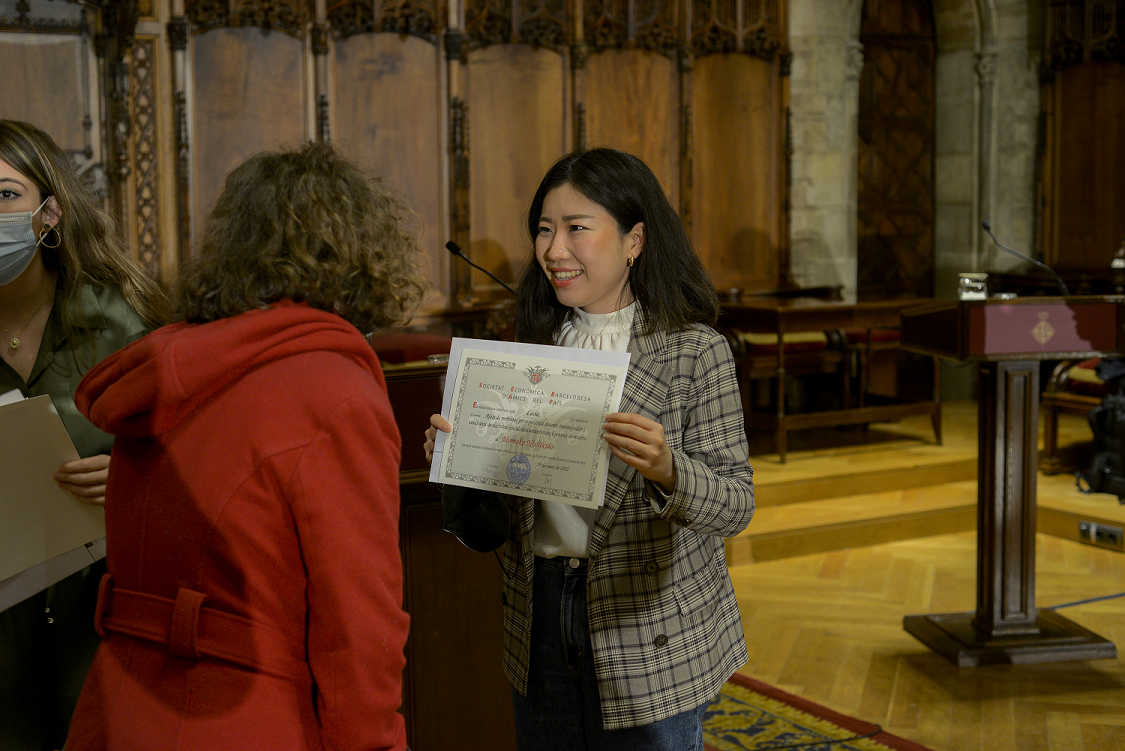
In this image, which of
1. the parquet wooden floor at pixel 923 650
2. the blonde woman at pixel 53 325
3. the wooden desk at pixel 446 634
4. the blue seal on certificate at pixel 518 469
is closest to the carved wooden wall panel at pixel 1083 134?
the parquet wooden floor at pixel 923 650

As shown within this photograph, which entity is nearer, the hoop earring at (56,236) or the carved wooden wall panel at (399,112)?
the hoop earring at (56,236)

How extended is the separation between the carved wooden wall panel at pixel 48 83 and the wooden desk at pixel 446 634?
4371 millimetres

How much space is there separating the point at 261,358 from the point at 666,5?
7.17 meters

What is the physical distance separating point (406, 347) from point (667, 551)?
4250 millimetres

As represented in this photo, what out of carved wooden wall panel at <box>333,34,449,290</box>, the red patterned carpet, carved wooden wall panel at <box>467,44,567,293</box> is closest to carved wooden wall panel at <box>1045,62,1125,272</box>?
carved wooden wall panel at <box>467,44,567,293</box>

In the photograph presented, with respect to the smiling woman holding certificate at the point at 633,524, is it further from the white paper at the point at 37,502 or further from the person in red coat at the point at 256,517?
the white paper at the point at 37,502

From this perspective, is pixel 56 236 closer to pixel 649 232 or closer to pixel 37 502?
pixel 37 502

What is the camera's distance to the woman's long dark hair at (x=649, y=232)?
5.82 feet

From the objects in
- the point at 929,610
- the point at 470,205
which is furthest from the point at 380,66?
the point at 929,610

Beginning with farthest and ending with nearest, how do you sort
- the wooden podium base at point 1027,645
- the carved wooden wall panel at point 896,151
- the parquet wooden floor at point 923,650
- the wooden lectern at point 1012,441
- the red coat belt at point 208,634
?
the carved wooden wall panel at point 896,151, the wooden podium base at point 1027,645, the wooden lectern at point 1012,441, the parquet wooden floor at point 923,650, the red coat belt at point 208,634

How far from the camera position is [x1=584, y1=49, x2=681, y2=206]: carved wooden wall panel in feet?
24.9

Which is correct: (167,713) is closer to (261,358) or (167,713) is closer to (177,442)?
(177,442)

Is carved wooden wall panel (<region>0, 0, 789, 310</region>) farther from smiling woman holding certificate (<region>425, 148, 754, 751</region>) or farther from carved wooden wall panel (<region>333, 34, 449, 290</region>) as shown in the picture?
smiling woman holding certificate (<region>425, 148, 754, 751</region>)

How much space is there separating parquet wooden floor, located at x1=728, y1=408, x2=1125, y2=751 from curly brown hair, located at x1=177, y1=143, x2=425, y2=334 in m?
2.65
